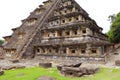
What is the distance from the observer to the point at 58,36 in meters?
31.0

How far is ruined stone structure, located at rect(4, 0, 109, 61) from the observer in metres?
26.2

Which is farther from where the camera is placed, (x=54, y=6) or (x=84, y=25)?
(x=54, y=6)

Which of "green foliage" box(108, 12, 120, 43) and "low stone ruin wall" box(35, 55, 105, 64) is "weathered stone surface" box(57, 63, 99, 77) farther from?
"green foliage" box(108, 12, 120, 43)

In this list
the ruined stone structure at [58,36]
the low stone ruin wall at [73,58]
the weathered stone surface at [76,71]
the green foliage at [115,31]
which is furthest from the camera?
the green foliage at [115,31]

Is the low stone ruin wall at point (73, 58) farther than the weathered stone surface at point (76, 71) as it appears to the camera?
Yes

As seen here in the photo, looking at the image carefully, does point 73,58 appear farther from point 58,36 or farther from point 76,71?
point 76,71

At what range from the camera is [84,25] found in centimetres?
2686

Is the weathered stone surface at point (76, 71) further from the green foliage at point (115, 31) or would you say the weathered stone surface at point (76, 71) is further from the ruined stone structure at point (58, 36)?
the green foliage at point (115, 31)

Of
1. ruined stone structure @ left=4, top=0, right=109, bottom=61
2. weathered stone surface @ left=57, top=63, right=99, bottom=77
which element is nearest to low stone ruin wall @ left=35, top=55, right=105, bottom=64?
ruined stone structure @ left=4, top=0, right=109, bottom=61

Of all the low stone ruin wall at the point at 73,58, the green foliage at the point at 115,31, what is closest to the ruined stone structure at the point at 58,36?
the low stone ruin wall at the point at 73,58

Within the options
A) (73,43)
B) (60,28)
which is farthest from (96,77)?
(60,28)

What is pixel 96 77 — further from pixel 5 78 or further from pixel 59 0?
pixel 59 0

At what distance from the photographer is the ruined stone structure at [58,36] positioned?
86.0 ft

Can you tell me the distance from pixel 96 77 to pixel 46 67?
804 cm
